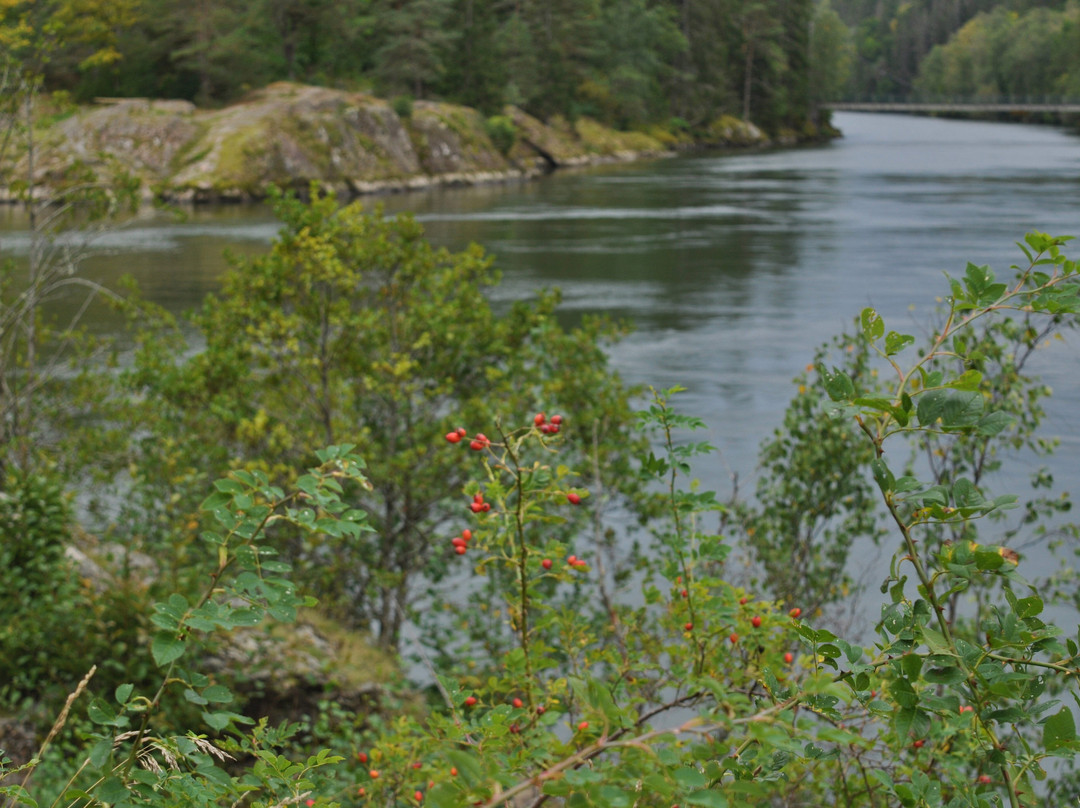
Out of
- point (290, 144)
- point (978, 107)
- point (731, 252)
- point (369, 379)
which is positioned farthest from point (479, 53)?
point (978, 107)

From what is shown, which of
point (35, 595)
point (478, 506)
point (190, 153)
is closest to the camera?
point (478, 506)

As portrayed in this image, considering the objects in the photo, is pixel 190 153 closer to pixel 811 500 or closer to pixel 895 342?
pixel 811 500

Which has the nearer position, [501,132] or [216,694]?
[216,694]

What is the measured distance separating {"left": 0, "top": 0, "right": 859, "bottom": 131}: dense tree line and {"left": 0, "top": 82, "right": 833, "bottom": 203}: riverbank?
2638mm

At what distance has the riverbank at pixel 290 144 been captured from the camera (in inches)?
1618

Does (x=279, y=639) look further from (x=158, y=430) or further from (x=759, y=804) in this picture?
(x=759, y=804)

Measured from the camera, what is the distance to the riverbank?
1618 inches

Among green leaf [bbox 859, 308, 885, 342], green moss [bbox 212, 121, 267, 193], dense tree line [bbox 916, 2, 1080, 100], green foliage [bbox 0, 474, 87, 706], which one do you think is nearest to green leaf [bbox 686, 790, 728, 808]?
green leaf [bbox 859, 308, 885, 342]

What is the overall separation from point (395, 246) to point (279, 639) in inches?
115

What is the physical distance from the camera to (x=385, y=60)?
2125 inches

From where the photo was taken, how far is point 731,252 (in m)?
28.5

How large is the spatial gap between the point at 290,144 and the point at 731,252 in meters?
21.4

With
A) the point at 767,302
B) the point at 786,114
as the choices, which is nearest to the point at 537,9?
the point at 786,114

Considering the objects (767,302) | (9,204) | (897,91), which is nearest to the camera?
(767,302)
